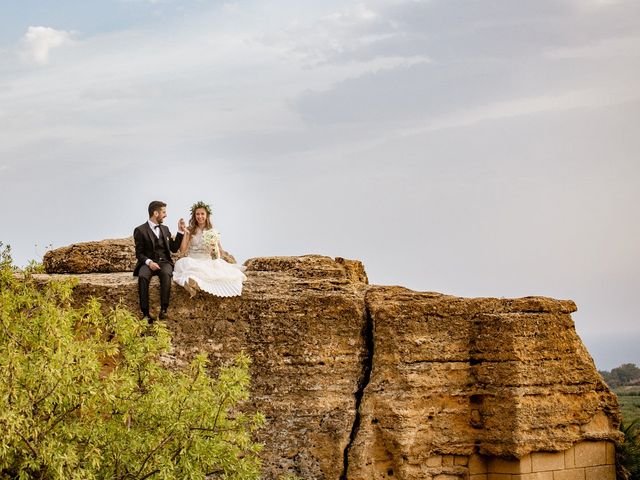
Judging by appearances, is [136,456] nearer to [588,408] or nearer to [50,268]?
[50,268]

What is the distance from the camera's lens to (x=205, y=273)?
65.6 feet

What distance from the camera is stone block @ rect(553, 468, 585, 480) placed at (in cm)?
2052

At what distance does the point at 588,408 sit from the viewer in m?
20.8

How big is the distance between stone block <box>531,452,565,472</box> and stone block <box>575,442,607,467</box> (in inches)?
14.7

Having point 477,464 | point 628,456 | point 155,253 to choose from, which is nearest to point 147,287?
point 155,253

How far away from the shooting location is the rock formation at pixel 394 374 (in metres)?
19.8

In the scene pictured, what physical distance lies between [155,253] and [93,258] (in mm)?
1718

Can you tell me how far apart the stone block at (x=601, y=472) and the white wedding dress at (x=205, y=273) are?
6899 mm

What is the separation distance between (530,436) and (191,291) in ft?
20.5

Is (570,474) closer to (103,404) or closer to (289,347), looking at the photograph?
(289,347)

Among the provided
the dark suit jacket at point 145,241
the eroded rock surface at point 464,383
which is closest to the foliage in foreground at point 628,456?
the eroded rock surface at point 464,383

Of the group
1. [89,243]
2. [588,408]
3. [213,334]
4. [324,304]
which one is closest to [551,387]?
[588,408]

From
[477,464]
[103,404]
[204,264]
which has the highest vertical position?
[204,264]

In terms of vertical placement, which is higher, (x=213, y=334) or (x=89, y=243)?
(x=89, y=243)
